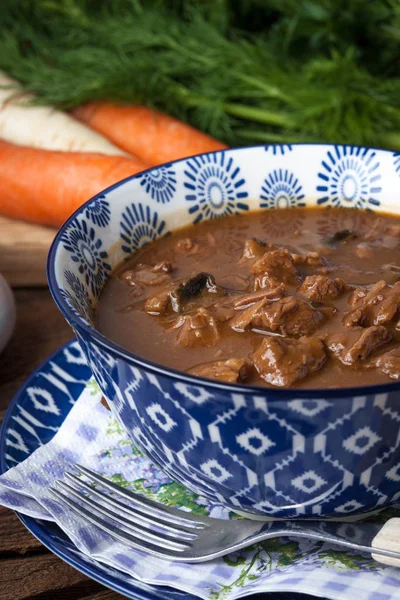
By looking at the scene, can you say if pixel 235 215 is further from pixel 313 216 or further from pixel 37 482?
pixel 37 482

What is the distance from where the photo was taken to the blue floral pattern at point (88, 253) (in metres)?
2.44

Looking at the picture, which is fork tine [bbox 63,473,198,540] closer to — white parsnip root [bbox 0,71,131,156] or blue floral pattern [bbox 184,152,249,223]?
blue floral pattern [bbox 184,152,249,223]

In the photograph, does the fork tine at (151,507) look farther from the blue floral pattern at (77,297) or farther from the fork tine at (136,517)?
the blue floral pattern at (77,297)

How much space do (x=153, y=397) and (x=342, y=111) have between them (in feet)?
9.49

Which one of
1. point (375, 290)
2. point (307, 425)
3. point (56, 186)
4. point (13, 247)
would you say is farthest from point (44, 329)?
point (307, 425)

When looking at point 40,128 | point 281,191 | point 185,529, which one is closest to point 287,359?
point 185,529

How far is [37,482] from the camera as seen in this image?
2338 mm

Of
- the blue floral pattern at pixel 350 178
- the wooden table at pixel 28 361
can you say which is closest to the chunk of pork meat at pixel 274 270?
the blue floral pattern at pixel 350 178

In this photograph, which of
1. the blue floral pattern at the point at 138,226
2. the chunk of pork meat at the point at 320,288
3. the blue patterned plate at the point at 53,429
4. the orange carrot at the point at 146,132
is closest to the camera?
the blue patterned plate at the point at 53,429

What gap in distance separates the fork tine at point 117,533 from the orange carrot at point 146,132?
276 centimetres

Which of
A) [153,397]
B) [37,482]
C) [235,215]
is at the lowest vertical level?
[37,482]

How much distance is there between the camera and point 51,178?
14.6 ft

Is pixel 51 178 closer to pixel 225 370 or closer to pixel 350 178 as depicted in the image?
pixel 350 178

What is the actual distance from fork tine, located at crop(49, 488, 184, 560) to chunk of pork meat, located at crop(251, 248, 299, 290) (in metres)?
0.84
